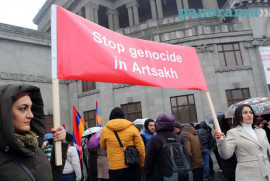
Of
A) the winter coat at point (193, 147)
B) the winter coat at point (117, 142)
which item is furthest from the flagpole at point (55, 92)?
the winter coat at point (193, 147)

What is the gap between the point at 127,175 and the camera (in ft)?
12.9

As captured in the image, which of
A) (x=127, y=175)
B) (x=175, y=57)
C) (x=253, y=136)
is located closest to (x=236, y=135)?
(x=253, y=136)

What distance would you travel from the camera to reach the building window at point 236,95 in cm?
1698

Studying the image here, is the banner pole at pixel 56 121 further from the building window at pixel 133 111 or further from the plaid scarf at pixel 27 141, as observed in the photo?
the building window at pixel 133 111

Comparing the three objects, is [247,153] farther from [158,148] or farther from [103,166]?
[103,166]

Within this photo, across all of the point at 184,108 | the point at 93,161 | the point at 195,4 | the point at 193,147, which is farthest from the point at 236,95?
the point at 195,4

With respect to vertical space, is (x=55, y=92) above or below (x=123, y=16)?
below

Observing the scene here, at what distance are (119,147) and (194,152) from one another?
209 cm

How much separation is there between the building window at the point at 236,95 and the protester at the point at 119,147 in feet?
48.2

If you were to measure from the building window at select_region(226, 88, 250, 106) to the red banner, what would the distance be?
47.2ft

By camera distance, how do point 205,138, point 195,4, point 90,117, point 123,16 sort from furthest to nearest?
point 123,16
point 195,4
point 90,117
point 205,138

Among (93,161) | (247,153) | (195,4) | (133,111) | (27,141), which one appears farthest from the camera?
(195,4)

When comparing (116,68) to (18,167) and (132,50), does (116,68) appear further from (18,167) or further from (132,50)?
(18,167)

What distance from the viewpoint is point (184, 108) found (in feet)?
55.8
